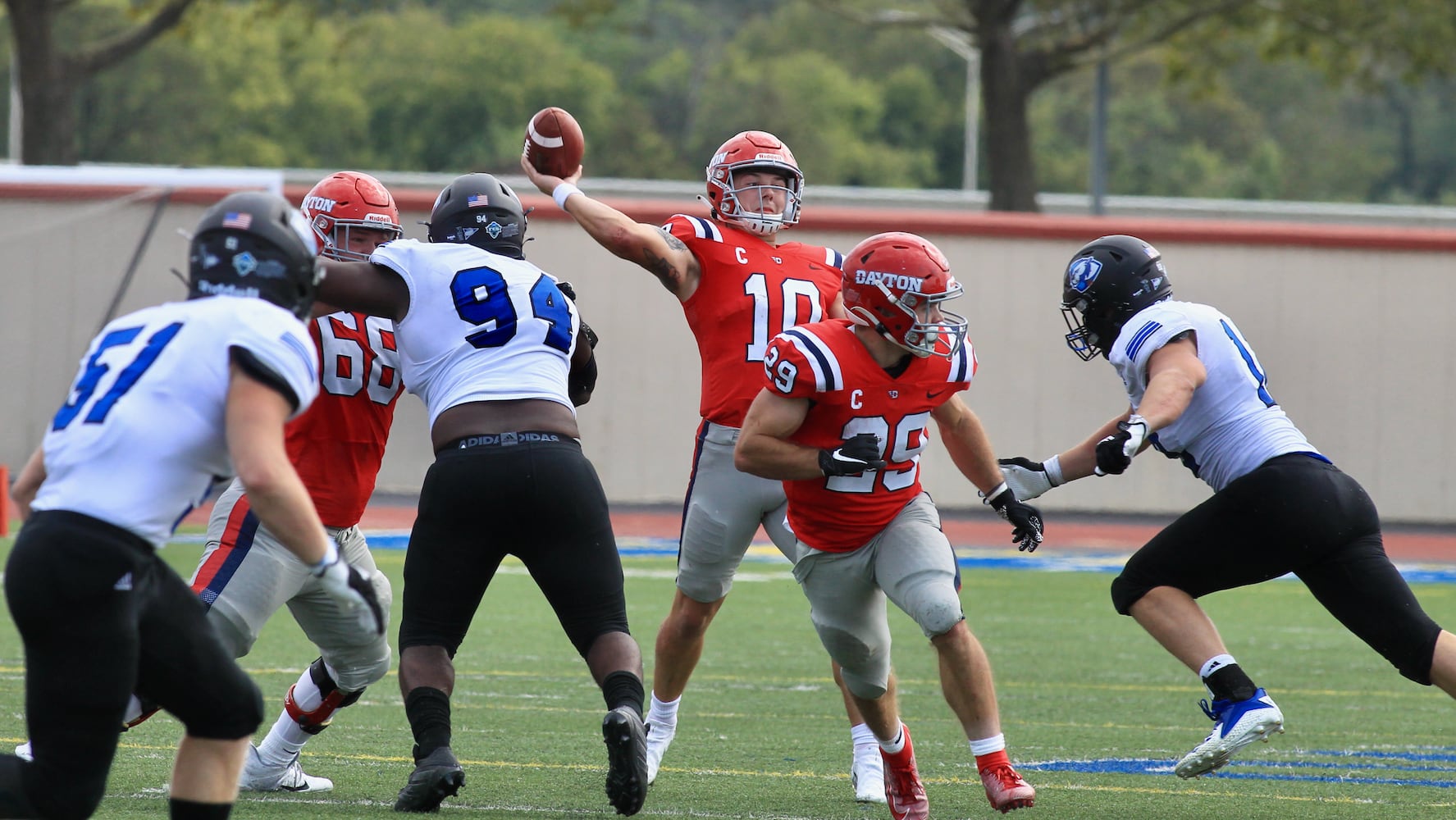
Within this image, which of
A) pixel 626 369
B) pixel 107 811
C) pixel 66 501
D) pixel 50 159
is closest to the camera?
pixel 66 501

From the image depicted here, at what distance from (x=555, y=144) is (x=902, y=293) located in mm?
1636

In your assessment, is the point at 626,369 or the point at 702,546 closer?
the point at 702,546

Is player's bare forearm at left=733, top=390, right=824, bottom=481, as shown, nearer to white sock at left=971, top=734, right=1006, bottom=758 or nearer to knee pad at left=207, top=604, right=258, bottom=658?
white sock at left=971, top=734, right=1006, bottom=758

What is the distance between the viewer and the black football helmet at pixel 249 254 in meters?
3.45

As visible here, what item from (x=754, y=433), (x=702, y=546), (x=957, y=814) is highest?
(x=754, y=433)

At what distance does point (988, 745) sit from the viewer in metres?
4.51

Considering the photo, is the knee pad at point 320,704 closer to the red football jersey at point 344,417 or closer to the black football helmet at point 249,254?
the red football jersey at point 344,417

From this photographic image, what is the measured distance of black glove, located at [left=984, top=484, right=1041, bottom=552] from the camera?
16.0ft

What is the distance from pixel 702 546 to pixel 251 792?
1.56 metres

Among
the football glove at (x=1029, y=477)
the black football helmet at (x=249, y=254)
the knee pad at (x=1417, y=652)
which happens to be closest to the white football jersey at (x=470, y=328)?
the black football helmet at (x=249, y=254)

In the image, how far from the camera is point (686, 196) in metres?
20.9

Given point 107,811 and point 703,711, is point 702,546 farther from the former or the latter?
point 107,811

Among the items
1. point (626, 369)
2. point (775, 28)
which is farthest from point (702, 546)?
point (775, 28)

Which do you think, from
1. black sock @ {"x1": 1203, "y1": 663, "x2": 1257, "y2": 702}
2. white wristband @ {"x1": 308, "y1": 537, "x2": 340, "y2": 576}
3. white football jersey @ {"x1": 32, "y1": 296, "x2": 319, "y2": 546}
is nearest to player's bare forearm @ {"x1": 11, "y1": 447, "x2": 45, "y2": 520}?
white football jersey @ {"x1": 32, "y1": 296, "x2": 319, "y2": 546}
